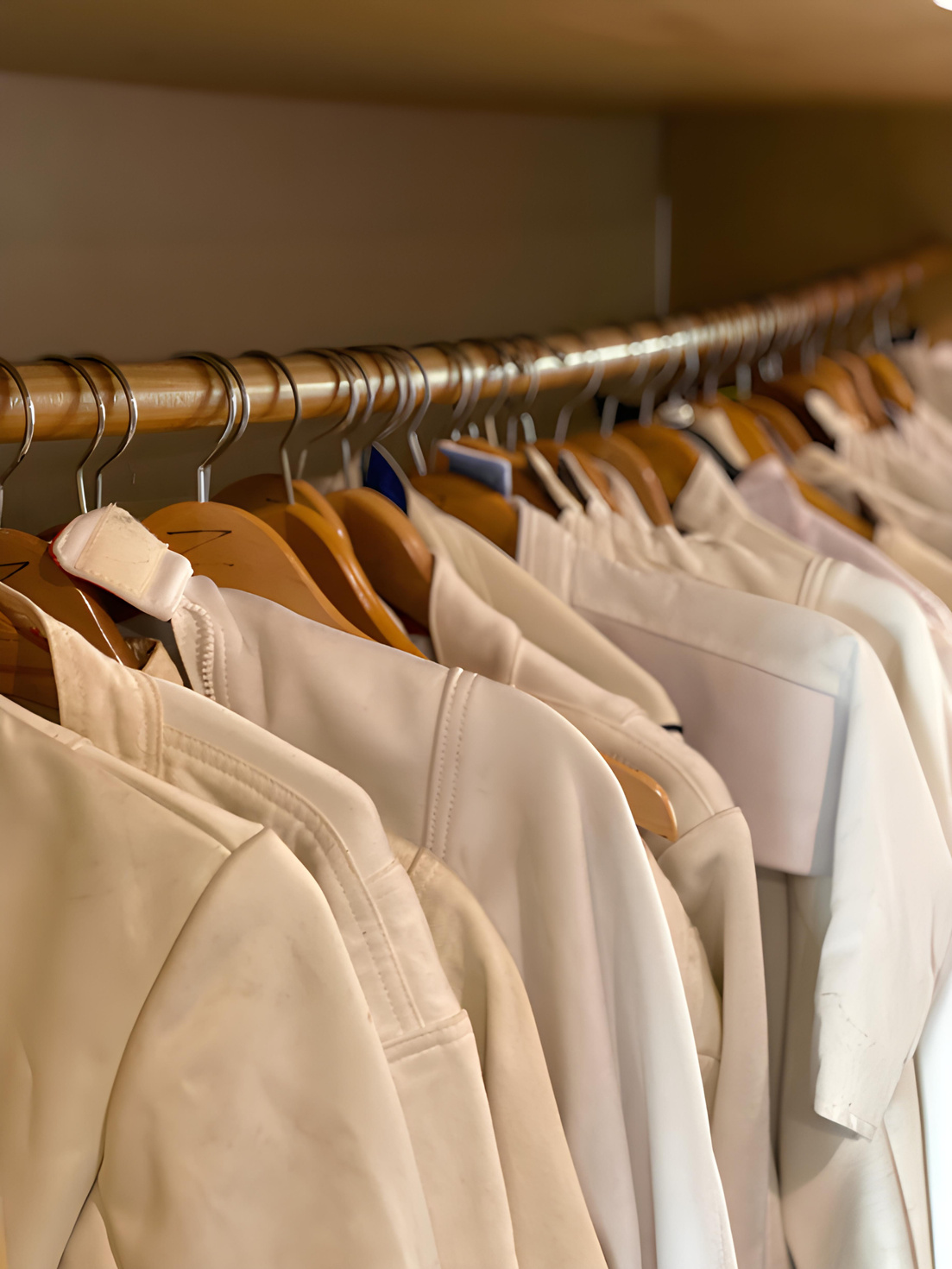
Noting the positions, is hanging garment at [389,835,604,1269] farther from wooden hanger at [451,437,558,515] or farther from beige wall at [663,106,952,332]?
beige wall at [663,106,952,332]

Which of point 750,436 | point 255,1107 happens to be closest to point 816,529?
point 750,436

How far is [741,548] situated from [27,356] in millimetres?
613

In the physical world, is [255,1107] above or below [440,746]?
below

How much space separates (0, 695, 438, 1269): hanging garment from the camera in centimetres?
41

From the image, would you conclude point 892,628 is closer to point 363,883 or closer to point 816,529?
point 816,529

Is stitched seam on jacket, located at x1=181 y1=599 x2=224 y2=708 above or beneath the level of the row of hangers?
beneath

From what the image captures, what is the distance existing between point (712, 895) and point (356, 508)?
32 cm

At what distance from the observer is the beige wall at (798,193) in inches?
60.3

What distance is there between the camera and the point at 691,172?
1.67 metres

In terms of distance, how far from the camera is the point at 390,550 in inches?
26.6

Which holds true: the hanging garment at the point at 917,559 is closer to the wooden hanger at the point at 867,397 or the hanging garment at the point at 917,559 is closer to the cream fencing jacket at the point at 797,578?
the cream fencing jacket at the point at 797,578

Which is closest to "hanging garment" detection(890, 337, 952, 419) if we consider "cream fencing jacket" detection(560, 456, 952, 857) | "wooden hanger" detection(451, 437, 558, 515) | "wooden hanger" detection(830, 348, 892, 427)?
"wooden hanger" detection(830, 348, 892, 427)

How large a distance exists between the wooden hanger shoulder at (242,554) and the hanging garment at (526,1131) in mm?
197

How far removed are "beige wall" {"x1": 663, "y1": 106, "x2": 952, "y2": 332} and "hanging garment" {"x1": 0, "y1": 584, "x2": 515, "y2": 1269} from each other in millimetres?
1363
